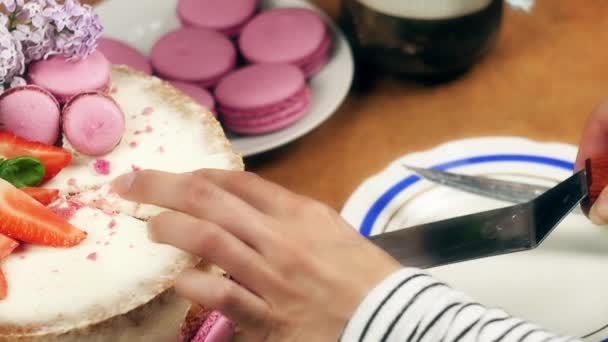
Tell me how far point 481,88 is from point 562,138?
0.46 feet

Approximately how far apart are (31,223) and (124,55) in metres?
0.47

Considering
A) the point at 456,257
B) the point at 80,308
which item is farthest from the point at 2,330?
the point at 456,257

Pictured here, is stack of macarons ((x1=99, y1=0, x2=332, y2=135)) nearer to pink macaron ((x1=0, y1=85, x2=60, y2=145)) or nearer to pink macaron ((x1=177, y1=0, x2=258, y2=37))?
pink macaron ((x1=177, y1=0, x2=258, y2=37))

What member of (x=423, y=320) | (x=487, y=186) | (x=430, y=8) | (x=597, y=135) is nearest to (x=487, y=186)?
(x=487, y=186)

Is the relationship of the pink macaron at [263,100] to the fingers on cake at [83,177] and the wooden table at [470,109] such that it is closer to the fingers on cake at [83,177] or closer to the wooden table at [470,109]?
the wooden table at [470,109]

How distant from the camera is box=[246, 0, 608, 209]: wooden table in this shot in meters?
1.05

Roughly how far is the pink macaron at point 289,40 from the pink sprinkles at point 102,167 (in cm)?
39

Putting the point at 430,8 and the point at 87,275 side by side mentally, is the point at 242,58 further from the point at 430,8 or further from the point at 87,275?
the point at 87,275

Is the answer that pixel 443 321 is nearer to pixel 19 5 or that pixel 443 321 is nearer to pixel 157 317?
pixel 157 317

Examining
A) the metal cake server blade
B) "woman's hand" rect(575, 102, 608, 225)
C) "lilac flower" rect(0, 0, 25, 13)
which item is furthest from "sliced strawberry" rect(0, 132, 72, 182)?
"woman's hand" rect(575, 102, 608, 225)

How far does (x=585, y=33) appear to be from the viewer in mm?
1214

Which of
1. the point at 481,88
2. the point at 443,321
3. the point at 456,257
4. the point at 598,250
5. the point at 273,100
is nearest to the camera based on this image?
the point at 443,321

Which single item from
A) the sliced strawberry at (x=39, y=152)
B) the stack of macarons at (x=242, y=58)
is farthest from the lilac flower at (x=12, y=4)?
the stack of macarons at (x=242, y=58)

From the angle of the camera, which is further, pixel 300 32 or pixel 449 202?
pixel 300 32
